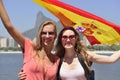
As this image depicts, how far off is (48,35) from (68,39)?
0.32 metres

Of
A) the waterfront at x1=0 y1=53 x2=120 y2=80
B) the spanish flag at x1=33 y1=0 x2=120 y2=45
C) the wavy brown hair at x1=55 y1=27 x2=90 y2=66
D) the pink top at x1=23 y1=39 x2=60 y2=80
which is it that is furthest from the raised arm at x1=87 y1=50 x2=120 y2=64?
the waterfront at x1=0 y1=53 x2=120 y2=80

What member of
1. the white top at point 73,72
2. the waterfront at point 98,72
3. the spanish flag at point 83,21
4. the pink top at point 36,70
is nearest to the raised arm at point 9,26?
the pink top at point 36,70

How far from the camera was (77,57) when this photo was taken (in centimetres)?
577

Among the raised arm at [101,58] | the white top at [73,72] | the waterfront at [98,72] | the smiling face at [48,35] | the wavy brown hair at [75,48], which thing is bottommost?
the waterfront at [98,72]

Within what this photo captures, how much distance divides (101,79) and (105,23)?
20765 mm

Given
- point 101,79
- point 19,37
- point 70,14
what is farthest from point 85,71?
point 101,79

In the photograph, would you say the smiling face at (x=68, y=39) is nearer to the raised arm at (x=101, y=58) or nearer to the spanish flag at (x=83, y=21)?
the raised arm at (x=101, y=58)

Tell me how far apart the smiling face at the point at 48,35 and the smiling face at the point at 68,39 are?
0.19 metres

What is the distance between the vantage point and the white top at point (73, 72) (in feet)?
18.2

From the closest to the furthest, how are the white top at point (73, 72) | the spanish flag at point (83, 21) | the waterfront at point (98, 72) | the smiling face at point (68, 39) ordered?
the white top at point (73, 72) → the smiling face at point (68, 39) → the spanish flag at point (83, 21) → the waterfront at point (98, 72)

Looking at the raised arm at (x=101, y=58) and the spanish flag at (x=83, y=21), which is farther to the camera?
the spanish flag at (x=83, y=21)

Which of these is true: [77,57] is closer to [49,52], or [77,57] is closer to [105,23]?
[49,52]

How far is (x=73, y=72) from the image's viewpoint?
220 inches

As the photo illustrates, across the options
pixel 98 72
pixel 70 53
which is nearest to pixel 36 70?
pixel 70 53
